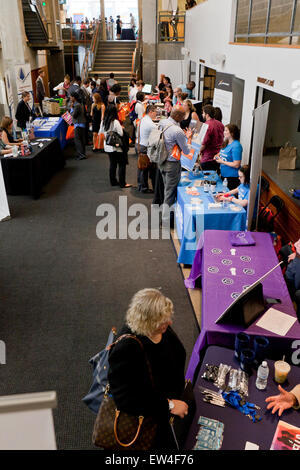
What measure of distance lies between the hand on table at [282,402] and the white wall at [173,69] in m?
13.5

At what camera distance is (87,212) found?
629cm

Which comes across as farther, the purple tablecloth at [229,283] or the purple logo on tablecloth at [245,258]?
the purple logo on tablecloth at [245,258]

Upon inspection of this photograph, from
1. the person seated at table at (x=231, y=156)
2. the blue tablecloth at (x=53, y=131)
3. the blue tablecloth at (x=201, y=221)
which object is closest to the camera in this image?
the blue tablecloth at (x=201, y=221)

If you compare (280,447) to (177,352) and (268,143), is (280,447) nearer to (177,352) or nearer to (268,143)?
(177,352)

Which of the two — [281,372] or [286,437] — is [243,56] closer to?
[281,372]

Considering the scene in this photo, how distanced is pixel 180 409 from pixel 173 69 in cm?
1409

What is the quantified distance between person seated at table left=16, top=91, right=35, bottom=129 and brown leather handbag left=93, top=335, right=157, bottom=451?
24.7 ft

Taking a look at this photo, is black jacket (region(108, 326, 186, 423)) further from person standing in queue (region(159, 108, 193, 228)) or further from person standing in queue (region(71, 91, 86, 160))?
person standing in queue (region(71, 91, 86, 160))

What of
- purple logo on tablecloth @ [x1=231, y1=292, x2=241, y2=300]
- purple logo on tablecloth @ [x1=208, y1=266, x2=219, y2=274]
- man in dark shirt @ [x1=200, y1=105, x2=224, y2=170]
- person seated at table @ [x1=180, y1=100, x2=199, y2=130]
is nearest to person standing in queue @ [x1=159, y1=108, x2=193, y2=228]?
man in dark shirt @ [x1=200, y1=105, x2=224, y2=170]

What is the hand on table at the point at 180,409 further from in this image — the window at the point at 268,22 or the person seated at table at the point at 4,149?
the person seated at table at the point at 4,149

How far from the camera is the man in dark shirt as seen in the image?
19.0 ft

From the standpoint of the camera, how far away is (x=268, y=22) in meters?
5.21

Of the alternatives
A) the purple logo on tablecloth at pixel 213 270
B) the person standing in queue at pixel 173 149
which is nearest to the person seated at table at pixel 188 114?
the person standing in queue at pixel 173 149

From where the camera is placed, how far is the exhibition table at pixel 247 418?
1836 millimetres
